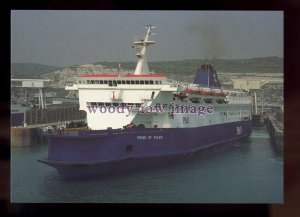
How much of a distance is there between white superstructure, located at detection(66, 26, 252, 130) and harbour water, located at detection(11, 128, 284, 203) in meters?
0.52

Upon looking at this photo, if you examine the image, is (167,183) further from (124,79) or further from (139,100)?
(124,79)

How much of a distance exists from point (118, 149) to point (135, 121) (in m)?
0.34

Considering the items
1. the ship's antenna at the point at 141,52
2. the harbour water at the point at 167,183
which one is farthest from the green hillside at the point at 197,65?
the harbour water at the point at 167,183

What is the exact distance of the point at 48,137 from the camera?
5.92 m

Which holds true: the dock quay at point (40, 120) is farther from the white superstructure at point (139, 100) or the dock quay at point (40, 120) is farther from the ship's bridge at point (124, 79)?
the ship's bridge at point (124, 79)

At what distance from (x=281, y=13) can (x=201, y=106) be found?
127 centimetres

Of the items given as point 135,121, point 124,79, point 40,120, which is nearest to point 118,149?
point 135,121

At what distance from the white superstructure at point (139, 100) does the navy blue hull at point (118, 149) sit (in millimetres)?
100

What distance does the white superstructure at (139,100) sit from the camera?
592 centimetres

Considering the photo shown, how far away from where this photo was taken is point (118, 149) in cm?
594

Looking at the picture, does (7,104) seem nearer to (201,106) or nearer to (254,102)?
(201,106)

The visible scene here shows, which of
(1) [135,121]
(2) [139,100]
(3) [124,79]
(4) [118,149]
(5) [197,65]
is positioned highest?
(5) [197,65]
